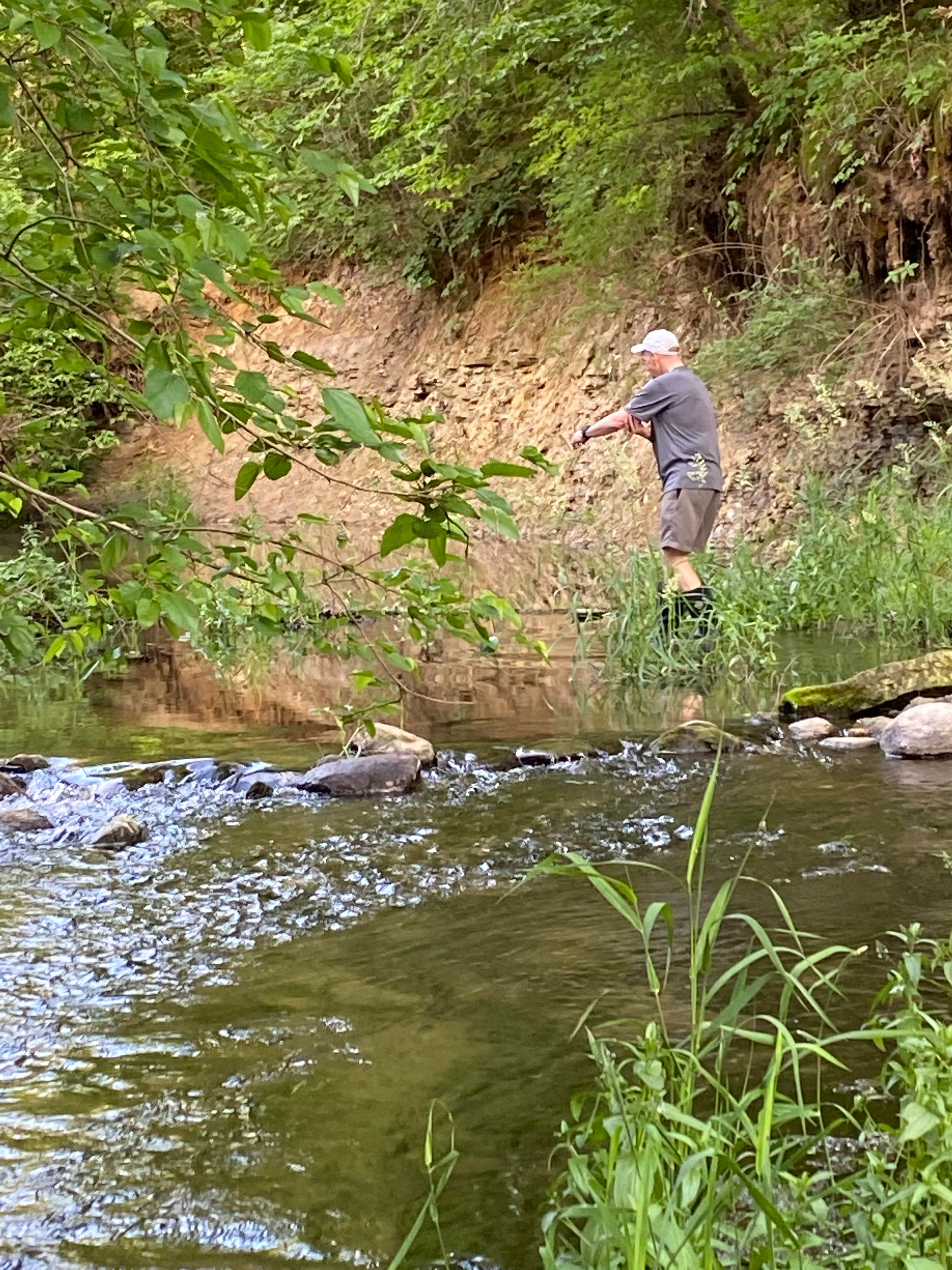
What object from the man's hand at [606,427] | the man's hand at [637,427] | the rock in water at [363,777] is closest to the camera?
the rock in water at [363,777]

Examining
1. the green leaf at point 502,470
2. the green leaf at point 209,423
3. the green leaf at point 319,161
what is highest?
the green leaf at point 319,161

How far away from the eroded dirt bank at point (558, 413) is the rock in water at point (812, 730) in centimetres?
236

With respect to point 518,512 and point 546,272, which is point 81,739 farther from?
point 546,272

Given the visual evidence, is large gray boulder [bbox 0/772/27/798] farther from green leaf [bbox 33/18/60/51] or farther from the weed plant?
green leaf [bbox 33/18/60/51]

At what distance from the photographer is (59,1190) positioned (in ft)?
6.97

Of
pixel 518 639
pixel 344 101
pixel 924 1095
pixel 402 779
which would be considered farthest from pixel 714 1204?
pixel 344 101

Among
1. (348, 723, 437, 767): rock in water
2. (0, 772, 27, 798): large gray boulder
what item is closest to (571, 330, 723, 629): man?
(348, 723, 437, 767): rock in water

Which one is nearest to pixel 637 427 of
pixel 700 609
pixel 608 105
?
pixel 700 609

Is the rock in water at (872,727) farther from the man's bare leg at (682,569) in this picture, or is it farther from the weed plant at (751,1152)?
the weed plant at (751,1152)

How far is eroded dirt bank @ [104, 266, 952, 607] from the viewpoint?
447 inches

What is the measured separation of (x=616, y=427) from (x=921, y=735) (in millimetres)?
3479

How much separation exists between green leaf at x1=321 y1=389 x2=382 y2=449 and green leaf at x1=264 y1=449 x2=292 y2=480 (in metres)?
0.29

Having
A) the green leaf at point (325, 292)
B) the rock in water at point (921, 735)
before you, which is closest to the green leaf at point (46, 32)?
the green leaf at point (325, 292)

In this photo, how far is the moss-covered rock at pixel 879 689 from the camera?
251 inches
